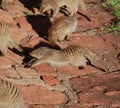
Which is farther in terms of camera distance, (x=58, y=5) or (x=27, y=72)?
(x=58, y=5)

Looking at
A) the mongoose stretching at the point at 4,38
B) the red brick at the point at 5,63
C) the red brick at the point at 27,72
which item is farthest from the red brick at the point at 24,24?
the red brick at the point at 27,72

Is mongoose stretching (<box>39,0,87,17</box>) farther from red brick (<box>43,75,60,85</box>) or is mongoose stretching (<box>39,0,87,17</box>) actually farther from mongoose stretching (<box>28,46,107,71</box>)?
red brick (<box>43,75,60,85</box>)

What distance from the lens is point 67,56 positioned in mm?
7953

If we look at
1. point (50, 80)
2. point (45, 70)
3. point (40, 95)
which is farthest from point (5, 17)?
point (40, 95)

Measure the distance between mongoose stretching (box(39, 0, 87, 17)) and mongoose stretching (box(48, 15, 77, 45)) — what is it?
0.72m

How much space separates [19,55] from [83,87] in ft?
4.01

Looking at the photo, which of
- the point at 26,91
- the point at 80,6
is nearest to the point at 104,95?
the point at 26,91

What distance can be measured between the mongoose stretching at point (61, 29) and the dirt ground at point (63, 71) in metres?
0.14

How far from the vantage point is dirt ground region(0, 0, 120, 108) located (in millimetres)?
7035

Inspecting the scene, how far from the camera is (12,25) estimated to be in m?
8.94

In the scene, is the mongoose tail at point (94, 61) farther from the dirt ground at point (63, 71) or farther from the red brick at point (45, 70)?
the red brick at point (45, 70)

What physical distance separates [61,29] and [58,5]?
1.14 m

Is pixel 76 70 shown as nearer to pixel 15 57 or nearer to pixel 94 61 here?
pixel 94 61

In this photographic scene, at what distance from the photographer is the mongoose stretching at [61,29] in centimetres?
Result: 851
